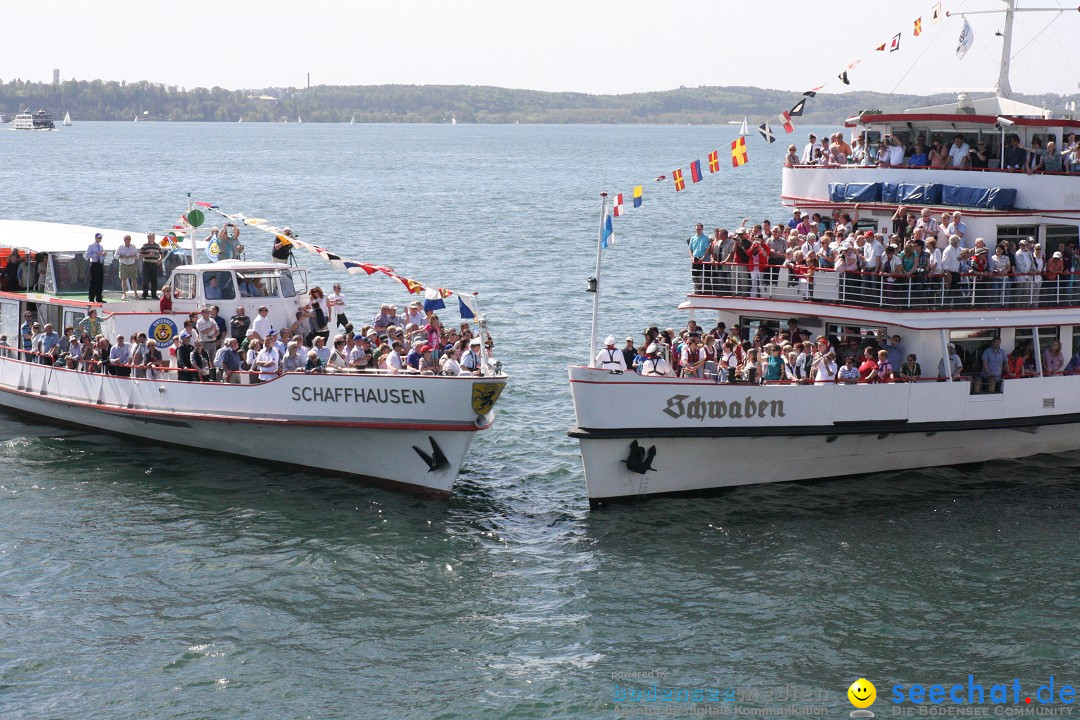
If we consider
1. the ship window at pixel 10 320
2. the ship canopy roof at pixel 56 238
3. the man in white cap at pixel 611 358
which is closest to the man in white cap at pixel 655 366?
the man in white cap at pixel 611 358

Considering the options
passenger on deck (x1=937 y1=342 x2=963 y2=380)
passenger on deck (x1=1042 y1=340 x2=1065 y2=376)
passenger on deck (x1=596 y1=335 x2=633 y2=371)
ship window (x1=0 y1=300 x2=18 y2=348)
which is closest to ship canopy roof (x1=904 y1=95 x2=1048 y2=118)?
passenger on deck (x1=1042 y1=340 x2=1065 y2=376)

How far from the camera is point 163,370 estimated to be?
2566cm

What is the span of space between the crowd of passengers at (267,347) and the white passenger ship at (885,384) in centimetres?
316

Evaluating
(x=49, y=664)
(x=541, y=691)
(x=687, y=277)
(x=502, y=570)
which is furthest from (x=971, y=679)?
(x=687, y=277)

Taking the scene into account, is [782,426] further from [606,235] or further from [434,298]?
[434,298]

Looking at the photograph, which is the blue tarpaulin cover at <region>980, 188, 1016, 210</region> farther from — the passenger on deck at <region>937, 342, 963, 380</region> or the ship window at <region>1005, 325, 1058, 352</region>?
the passenger on deck at <region>937, 342, 963, 380</region>

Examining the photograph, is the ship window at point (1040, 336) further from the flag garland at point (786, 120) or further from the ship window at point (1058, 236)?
the flag garland at point (786, 120)

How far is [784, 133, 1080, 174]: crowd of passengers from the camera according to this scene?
81.0ft

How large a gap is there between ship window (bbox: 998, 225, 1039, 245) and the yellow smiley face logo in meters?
11.7

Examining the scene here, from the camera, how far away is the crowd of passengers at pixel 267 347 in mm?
23734

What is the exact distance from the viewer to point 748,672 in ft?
54.6

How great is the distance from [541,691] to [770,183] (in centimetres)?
11747

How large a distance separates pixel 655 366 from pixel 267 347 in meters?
7.48

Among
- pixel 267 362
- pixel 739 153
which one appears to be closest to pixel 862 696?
pixel 739 153
